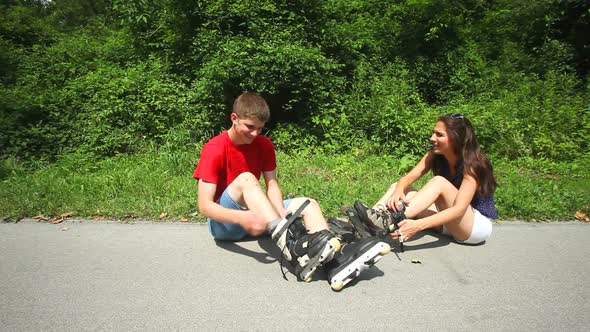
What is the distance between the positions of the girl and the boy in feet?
2.09

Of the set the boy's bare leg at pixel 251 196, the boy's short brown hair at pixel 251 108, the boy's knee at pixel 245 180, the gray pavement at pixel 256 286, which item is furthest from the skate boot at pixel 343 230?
the boy's short brown hair at pixel 251 108

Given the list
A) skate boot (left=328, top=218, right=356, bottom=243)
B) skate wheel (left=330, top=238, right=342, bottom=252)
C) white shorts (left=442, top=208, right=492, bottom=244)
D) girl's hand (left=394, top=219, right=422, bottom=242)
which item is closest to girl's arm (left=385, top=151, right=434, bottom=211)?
girl's hand (left=394, top=219, right=422, bottom=242)

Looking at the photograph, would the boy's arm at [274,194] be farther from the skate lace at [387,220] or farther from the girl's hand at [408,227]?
the girl's hand at [408,227]

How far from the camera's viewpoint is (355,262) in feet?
8.36

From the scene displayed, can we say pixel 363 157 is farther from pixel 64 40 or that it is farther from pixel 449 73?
pixel 64 40

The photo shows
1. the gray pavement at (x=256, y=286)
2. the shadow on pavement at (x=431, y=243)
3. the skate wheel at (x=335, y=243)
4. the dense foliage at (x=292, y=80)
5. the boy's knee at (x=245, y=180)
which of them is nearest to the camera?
the gray pavement at (x=256, y=286)

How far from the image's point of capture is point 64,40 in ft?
29.3

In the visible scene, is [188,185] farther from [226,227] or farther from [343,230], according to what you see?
[343,230]

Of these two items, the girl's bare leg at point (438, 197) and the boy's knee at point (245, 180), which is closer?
the boy's knee at point (245, 180)

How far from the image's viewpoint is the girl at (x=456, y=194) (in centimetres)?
298

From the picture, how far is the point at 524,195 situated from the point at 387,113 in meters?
2.72

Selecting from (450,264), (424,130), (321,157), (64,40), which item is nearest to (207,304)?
(450,264)

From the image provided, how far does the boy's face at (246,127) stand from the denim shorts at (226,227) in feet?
1.48

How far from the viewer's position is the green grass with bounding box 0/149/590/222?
3.94 metres
